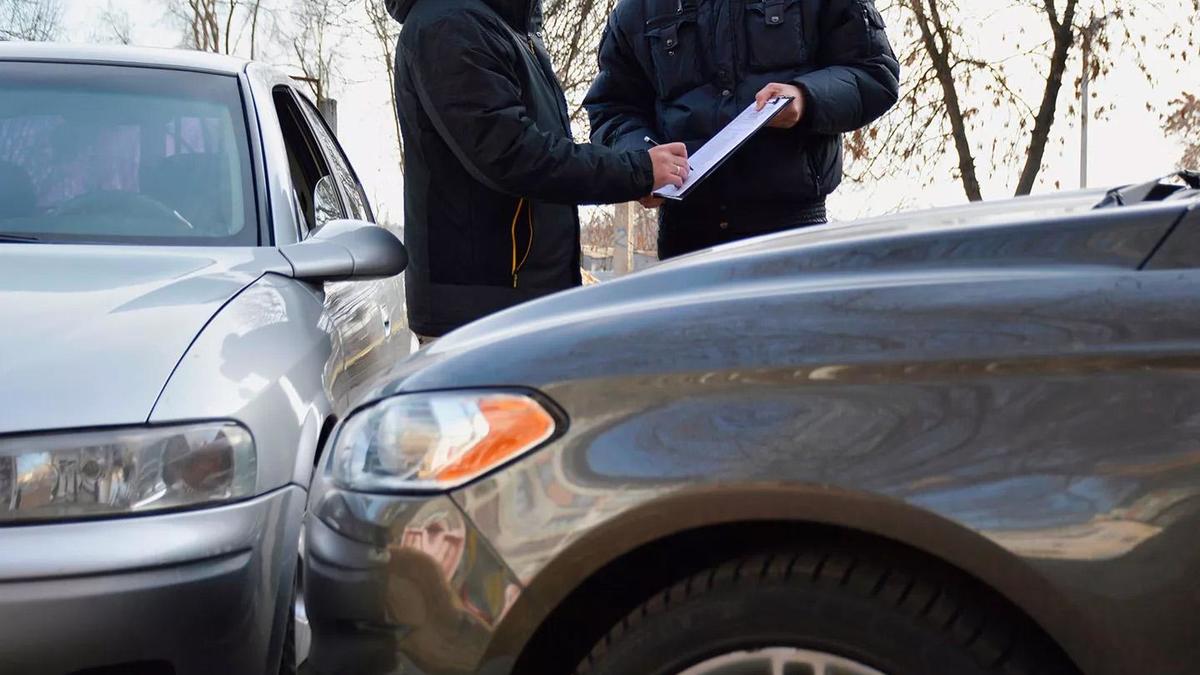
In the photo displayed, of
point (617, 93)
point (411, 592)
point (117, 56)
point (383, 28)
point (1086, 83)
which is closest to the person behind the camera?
point (411, 592)

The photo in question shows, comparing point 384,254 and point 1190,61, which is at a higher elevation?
point 1190,61

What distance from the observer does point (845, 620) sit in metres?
1.58

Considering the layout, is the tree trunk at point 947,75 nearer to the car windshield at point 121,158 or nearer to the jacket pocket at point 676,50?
the jacket pocket at point 676,50

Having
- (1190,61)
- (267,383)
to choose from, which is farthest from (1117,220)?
(1190,61)

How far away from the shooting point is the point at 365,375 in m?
3.42

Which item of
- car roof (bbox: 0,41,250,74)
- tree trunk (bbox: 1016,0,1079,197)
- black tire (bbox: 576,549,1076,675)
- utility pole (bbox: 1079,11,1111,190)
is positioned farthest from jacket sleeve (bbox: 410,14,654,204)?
utility pole (bbox: 1079,11,1111,190)

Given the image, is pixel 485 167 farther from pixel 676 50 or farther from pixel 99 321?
pixel 99 321

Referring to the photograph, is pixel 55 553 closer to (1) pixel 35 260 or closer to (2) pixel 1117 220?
(1) pixel 35 260

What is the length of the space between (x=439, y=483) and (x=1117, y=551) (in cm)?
86

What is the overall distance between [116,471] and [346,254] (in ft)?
3.42

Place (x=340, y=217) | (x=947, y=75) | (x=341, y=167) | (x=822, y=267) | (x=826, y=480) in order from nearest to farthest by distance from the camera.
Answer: (x=826, y=480), (x=822, y=267), (x=340, y=217), (x=341, y=167), (x=947, y=75)

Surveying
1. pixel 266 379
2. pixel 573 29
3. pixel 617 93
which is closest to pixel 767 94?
pixel 617 93

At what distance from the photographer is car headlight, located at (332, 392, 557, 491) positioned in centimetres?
170

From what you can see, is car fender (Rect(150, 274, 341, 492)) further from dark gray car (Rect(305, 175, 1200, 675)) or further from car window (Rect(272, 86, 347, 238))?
car window (Rect(272, 86, 347, 238))
